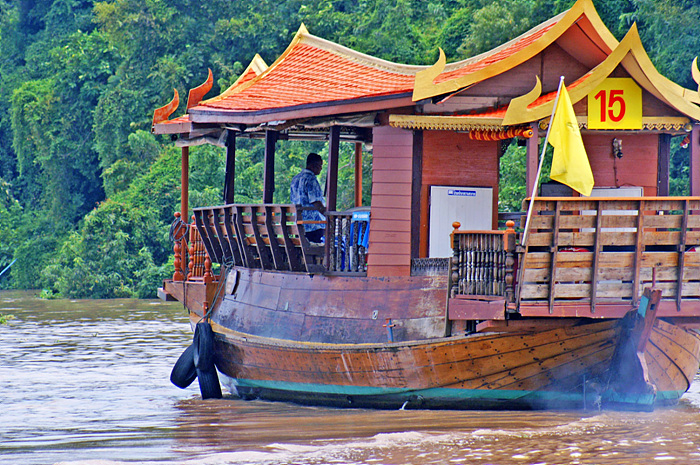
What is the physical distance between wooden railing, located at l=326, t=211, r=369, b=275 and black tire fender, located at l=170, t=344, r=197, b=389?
2226 millimetres

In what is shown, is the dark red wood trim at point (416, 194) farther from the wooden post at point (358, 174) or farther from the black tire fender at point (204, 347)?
the wooden post at point (358, 174)

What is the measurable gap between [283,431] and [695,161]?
416cm

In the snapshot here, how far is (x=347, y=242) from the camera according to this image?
9.28 m

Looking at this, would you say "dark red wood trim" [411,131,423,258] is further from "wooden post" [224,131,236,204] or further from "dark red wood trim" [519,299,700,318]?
"wooden post" [224,131,236,204]

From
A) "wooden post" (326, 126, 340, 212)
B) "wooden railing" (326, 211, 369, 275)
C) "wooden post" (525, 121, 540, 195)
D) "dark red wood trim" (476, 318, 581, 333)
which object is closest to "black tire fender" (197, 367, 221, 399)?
"wooden railing" (326, 211, 369, 275)

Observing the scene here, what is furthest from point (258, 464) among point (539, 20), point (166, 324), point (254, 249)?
point (539, 20)

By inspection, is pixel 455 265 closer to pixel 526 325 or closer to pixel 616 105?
pixel 526 325

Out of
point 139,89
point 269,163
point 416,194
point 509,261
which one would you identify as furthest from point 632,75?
point 139,89

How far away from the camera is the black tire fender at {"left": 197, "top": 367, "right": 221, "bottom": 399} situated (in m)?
10.6

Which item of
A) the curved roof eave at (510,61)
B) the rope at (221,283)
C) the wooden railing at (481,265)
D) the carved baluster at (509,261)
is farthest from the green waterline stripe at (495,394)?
the rope at (221,283)

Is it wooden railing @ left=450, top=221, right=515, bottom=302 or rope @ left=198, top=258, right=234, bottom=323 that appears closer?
wooden railing @ left=450, top=221, right=515, bottom=302

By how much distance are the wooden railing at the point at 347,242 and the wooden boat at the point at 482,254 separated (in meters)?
0.02

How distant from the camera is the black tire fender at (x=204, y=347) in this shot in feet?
34.6

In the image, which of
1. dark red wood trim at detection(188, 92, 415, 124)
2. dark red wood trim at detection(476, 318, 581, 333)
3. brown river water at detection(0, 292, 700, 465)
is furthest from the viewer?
dark red wood trim at detection(188, 92, 415, 124)
